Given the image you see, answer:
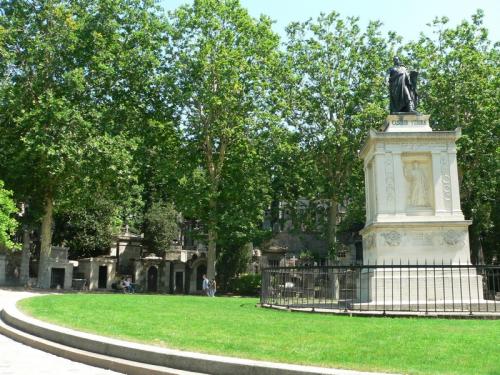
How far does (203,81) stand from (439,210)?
21274 millimetres

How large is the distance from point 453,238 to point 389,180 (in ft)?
8.06

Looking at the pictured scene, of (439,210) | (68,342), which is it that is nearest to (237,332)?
(68,342)

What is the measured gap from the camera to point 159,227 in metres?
47.7

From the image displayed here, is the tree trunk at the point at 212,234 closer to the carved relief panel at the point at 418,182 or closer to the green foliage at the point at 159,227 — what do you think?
the green foliage at the point at 159,227

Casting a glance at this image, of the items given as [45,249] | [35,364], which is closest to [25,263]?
[45,249]

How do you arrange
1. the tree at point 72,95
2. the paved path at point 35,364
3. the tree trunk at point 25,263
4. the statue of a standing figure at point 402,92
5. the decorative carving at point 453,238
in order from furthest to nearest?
the tree trunk at point 25,263, the tree at point 72,95, the statue of a standing figure at point 402,92, the decorative carving at point 453,238, the paved path at point 35,364

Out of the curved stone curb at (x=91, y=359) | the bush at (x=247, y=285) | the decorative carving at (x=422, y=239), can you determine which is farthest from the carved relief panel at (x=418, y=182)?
the bush at (x=247, y=285)

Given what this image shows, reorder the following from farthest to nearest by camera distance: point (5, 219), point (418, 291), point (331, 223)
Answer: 1. point (331, 223)
2. point (5, 219)
3. point (418, 291)

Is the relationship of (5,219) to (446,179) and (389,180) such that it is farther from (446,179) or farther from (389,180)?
(446,179)

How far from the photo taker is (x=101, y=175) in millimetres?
32031

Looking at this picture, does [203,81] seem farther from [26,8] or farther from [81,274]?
[81,274]

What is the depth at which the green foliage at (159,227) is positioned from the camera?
4741cm

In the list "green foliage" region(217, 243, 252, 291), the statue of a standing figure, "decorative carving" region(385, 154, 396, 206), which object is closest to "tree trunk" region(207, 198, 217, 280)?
"green foliage" region(217, 243, 252, 291)

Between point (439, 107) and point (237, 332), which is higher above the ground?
point (439, 107)
